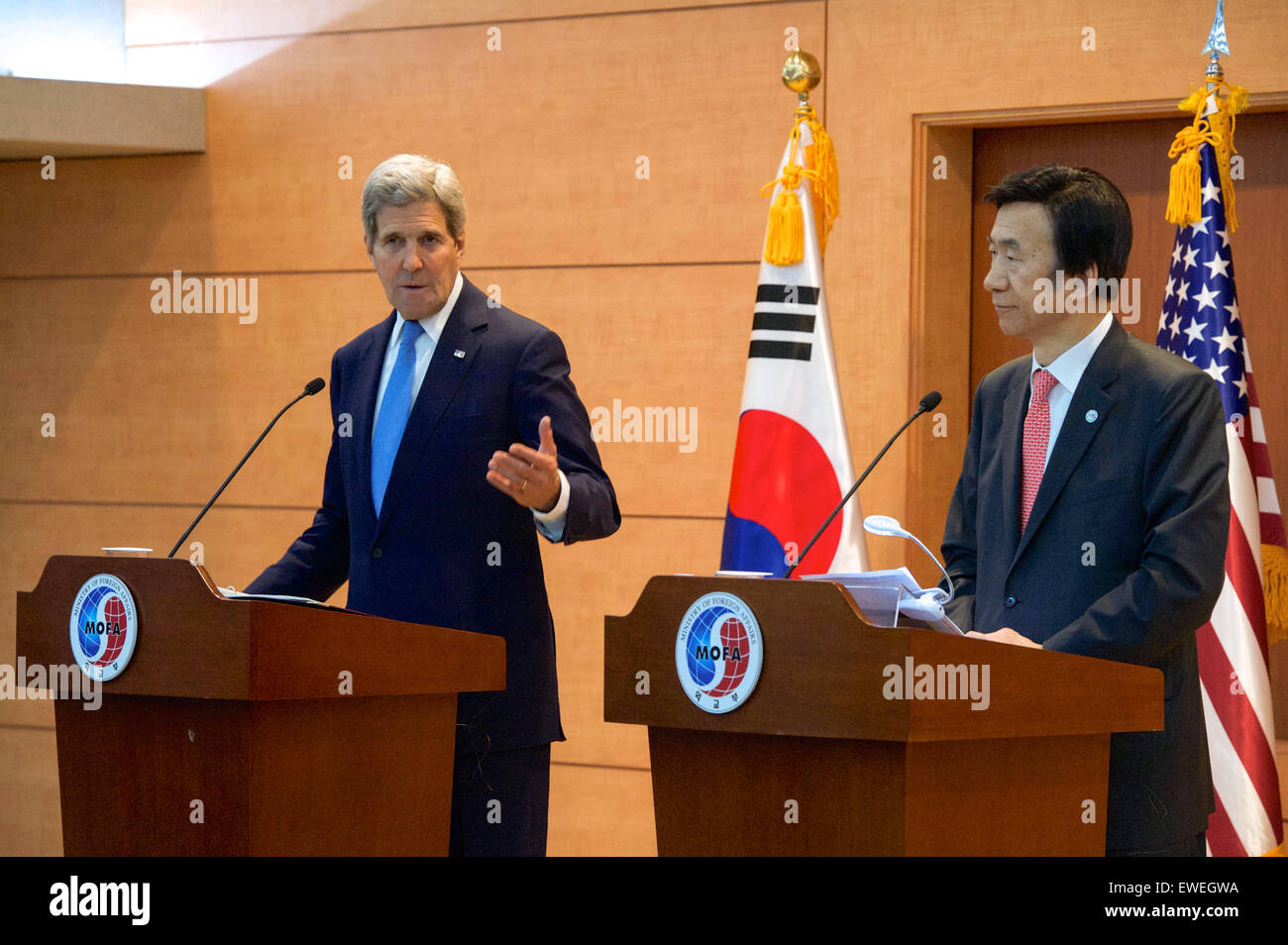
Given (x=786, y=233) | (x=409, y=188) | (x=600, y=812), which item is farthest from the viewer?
(x=600, y=812)

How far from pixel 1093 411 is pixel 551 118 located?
2656mm

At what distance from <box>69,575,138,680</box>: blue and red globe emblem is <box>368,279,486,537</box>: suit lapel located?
565 millimetres

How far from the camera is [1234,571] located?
3.45m

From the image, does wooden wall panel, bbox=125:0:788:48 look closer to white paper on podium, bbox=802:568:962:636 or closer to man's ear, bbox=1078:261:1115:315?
man's ear, bbox=1078:261:1115:315

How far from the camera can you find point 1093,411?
242cm

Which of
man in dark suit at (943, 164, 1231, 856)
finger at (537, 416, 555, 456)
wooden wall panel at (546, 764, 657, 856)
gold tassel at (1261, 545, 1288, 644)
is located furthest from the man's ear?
wooden wall panel at (546, 764, 657, 856)

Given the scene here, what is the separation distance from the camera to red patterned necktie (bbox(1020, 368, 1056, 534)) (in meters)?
2.50

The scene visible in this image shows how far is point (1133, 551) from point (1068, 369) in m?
0.33

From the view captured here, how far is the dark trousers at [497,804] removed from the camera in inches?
96.8

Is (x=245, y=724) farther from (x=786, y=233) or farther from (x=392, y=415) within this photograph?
(x=786, y=233)

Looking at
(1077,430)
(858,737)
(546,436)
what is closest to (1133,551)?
(1077,430)

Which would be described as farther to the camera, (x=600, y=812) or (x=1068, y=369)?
(x=600, y=812)

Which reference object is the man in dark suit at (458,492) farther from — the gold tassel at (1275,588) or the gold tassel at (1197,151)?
the gold tassel at (1275,588)

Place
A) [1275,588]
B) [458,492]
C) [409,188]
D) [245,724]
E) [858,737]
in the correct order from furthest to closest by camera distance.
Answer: [1275,588] < [409,188] < [458,492] < [245,724] < [858,737]
